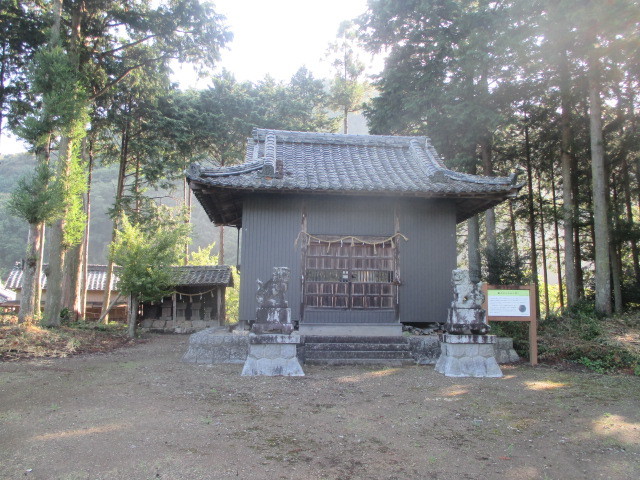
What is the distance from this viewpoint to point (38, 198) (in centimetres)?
1109

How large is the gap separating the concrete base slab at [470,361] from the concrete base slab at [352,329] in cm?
188

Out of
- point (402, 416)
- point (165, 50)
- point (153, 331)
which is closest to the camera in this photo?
point (402, 416)

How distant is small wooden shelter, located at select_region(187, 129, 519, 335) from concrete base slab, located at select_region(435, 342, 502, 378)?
77.9 inches

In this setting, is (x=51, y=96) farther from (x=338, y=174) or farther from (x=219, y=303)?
(x=219, y=303)

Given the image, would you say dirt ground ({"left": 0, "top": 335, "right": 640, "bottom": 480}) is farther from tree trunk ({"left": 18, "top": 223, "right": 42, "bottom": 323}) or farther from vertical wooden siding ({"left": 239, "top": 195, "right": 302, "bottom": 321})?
tree trunk ({"left": 18, "top": 223, "right": 42, "bottom": 323})

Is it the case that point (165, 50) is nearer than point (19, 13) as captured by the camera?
No

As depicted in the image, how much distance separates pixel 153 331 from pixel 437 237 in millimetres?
12704

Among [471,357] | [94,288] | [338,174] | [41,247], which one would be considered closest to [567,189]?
[338,174]

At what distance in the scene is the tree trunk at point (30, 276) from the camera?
11156mm

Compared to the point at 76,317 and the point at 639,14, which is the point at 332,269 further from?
the point at 76,317

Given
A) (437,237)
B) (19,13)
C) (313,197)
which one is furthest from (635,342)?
(19,13)

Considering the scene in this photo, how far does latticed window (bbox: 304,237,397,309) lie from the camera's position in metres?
9.43

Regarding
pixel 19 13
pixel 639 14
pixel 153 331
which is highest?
pixel 19 13

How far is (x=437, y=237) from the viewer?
986 cm
